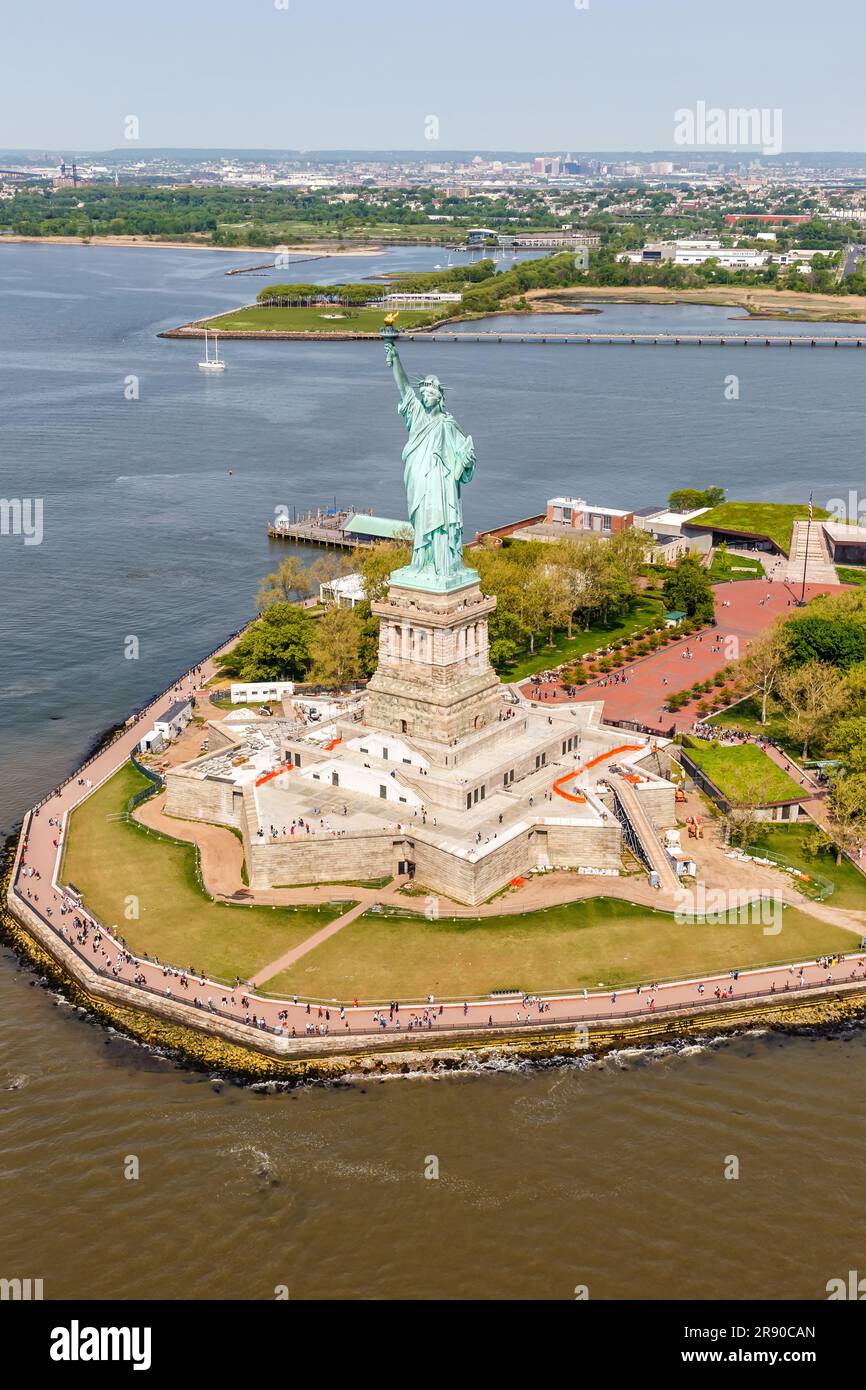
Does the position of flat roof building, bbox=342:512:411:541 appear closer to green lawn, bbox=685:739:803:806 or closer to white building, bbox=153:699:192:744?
white building, bbox=153:699:192:744

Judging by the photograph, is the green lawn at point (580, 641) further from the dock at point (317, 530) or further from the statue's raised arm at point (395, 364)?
the dock at point (317, 530)

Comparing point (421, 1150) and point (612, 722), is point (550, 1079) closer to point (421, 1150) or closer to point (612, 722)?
point (421, 1150)

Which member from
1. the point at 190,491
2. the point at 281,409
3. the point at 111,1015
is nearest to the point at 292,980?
the point at 111,1015

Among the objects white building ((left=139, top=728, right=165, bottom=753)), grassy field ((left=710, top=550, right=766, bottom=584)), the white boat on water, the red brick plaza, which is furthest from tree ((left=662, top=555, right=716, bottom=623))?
the white boat on water

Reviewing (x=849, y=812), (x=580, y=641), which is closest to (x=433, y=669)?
(x=849, y=812)

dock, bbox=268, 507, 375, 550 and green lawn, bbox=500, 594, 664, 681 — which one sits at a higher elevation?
dock, bbox=268, 507, 375, 550

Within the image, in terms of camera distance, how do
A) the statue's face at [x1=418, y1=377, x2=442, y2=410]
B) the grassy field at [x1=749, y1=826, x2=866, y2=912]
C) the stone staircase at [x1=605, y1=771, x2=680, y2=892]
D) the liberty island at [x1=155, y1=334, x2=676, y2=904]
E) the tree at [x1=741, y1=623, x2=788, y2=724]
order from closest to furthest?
the grassy field at [x1=749, y1=826, x2=866, y2=912]
the liberty island at [x1=155, y1=334, x2=676, y2=904]
the stone staircase at [x1=605, y1=771, x2=680, y2=892]
the statue's face at [x1=418, y1=377, x2=442, y2=410]
the tree at [x1=741, y1=623, x2=788, y2=724]

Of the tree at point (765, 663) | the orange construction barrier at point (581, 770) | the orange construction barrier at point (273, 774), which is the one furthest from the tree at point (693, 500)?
the orange construction barrier at point (273, 774)
